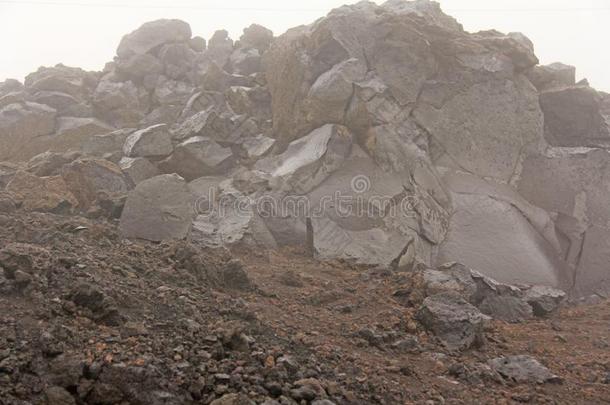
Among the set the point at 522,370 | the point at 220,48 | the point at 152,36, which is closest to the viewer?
the point at 522,370

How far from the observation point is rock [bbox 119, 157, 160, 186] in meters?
16.3

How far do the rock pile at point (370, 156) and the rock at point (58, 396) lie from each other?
7.79m

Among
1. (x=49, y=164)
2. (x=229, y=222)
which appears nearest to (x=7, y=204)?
(x=49, y=164)

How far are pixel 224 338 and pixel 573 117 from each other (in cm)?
1749

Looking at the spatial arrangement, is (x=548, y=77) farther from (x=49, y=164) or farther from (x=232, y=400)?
(x=232, y=400)

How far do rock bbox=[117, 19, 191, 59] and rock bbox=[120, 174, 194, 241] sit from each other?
14.9m

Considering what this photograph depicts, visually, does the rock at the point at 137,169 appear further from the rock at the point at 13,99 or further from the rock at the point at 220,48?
the rock at the point at 220,48

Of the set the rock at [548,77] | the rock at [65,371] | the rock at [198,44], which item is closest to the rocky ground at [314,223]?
the rock at [65,371]

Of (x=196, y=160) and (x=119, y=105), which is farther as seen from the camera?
(x=119, y=105)

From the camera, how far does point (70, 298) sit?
7.41 meters

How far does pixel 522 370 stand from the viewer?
27.7 ft

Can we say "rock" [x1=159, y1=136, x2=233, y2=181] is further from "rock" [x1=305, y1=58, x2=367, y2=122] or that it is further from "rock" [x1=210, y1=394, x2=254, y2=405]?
"rock" [x1=210, y1=394, x2=254, y2=405]

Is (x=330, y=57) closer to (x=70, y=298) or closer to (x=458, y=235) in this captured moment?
(x=458, y=235)

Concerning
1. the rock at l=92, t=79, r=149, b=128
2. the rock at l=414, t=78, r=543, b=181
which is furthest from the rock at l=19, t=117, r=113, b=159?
the rock at l=414, t=78, r=543, b=181
